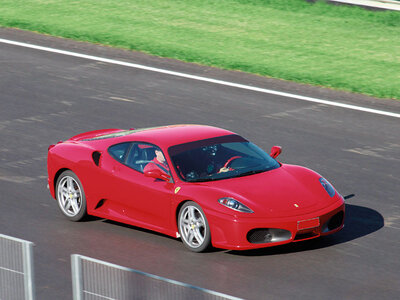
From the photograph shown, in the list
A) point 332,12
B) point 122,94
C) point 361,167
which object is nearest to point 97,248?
point 361,167

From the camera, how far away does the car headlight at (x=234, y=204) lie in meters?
10.9

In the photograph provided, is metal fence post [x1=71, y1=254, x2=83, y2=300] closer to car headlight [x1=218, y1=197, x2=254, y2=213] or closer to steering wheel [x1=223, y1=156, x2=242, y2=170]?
car headlight [x1=218, y1=197, x2=254, y2=213]

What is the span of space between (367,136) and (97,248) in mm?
6629

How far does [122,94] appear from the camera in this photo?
18984 mm

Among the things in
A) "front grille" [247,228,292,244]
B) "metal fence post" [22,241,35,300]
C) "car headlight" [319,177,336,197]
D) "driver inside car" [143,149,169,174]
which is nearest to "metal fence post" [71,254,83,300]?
"metal fence post" [22,241,35,300]

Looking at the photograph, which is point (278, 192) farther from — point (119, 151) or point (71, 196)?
point (71, 196)

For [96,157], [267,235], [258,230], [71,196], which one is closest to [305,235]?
[267,235]

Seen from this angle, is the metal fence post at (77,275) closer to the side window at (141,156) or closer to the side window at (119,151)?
the side window at (141,156)

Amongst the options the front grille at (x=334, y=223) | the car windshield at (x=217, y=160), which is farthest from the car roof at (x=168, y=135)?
the front grille at (x=334, y=223)

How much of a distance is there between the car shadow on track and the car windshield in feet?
3.17

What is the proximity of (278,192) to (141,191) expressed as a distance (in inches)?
66.1

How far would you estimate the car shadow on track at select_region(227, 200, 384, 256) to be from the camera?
37.1 feet

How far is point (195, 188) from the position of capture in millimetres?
11195

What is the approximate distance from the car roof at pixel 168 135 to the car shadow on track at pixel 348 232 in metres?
1.60
